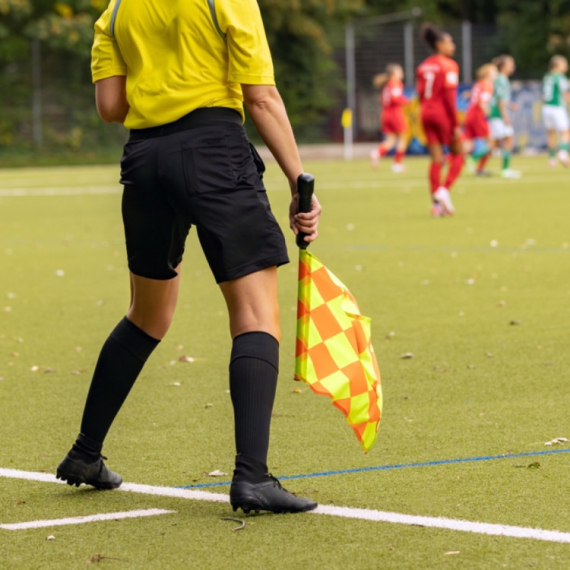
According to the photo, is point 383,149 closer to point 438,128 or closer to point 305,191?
point 438,128

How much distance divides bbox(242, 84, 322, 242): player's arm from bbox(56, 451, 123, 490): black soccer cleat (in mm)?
1036

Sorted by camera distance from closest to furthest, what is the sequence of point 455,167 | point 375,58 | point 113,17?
point 113,17 < point 455,167 < point 375,58

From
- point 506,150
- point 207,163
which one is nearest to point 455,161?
point 506,150

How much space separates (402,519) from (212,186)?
1.11 metres

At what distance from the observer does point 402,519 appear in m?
3.77

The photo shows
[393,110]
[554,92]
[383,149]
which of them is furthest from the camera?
A: [393,110]

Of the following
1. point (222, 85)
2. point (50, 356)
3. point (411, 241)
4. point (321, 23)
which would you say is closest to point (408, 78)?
point (321, 23)

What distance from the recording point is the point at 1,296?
994 cm

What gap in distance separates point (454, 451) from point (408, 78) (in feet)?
137

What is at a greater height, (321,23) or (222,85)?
(222,85)

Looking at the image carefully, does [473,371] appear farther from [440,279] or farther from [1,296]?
[1,296]

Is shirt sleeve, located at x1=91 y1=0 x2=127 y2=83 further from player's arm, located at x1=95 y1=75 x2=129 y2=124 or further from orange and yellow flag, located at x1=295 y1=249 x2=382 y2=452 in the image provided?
orange and yellow flag, located at x1=295 y1=249 x2=382 y2=452

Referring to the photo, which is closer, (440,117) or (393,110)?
(440,117)

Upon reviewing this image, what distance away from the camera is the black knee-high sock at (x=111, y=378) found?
4258 mm
